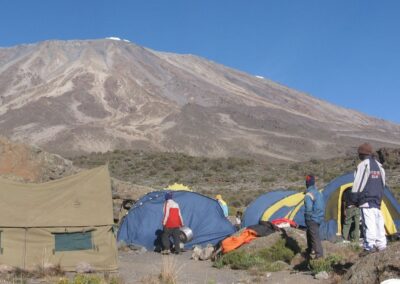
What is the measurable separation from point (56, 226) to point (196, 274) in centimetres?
236

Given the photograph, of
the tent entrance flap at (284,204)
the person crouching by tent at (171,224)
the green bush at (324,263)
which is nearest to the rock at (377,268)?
the green bush at (324,263)

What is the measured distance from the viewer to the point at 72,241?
10.2 m

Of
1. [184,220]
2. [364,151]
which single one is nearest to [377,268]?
[364,151]

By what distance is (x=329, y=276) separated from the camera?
8.55 m

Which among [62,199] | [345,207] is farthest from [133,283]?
[345,207]

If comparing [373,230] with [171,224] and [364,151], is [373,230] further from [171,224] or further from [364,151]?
[171,224]

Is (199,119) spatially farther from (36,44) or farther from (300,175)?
(36,44)

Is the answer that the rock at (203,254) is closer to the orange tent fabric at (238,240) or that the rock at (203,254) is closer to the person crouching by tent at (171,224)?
the orange tent fabric at (238,240)

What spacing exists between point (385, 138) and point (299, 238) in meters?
120

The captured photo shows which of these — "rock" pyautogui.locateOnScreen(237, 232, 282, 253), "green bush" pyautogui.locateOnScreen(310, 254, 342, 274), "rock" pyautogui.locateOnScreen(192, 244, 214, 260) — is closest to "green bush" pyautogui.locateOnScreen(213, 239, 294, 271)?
"rock" pyautogui.locateOnScreen(237, 232, 282, 253)

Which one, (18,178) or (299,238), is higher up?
(18,178)

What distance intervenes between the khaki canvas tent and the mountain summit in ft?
260

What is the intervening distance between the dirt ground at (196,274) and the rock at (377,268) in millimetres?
1241

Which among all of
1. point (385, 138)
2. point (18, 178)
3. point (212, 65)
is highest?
point (212, 65)
